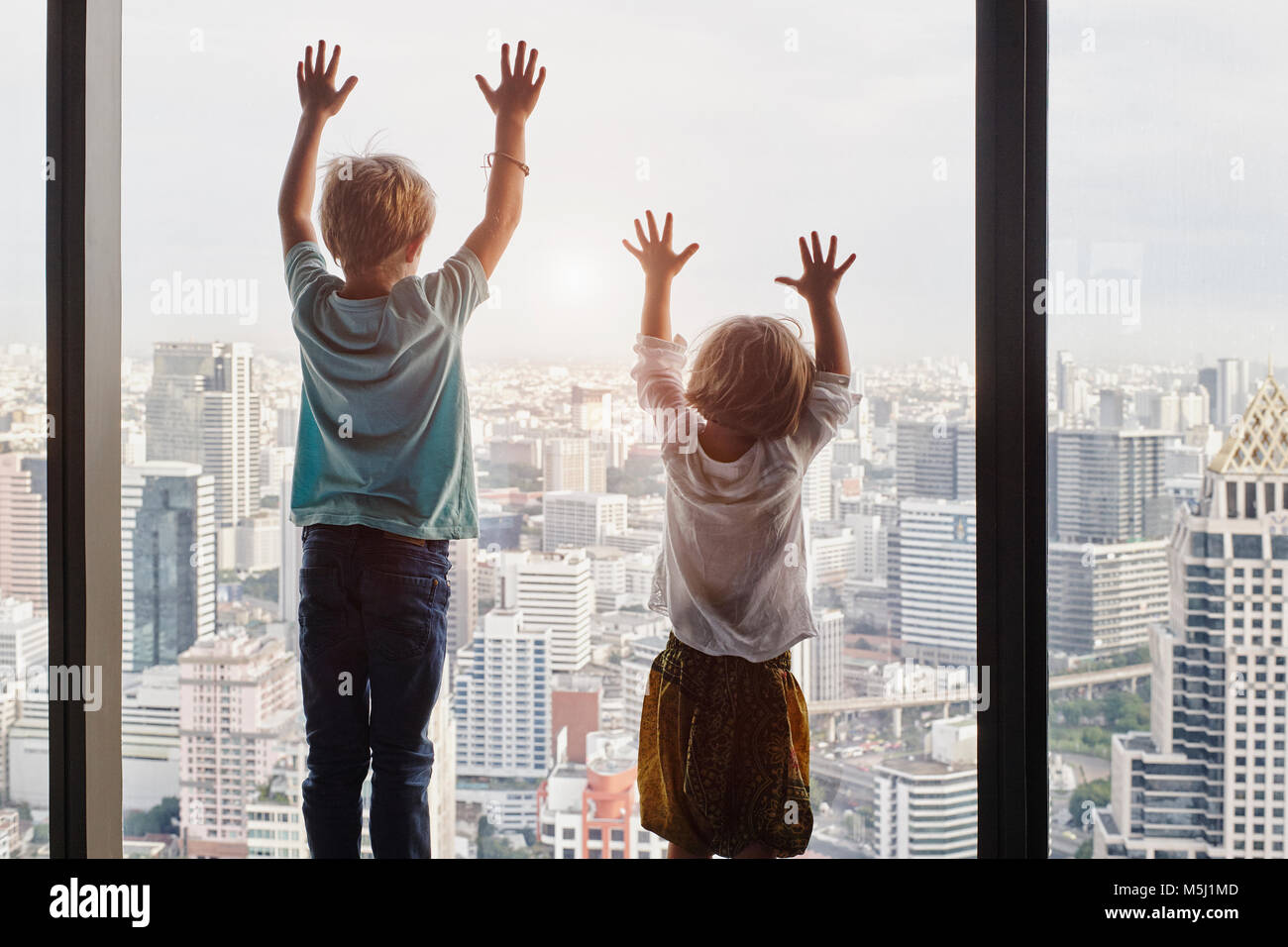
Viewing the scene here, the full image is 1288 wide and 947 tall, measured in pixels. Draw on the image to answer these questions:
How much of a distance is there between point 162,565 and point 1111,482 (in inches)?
68.8

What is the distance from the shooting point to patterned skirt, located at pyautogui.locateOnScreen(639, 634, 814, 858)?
135 centimetres

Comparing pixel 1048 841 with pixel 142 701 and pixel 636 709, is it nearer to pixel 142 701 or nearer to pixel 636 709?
pixel 636 709

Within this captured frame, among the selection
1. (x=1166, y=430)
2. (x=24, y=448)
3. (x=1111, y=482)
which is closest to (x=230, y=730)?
(x=24, y=448)

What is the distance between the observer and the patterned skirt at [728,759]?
1354 millimetres

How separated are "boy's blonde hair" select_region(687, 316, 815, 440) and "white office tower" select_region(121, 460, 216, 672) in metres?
0.97

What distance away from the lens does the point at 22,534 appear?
1.56 m

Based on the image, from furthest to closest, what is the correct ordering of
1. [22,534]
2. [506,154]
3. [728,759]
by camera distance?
[22,534], [506,154], [728,759]

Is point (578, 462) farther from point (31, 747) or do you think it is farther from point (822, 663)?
point (31, 747)

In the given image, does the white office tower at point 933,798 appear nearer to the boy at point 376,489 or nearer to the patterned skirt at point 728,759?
the patterned skirt at point 728,759

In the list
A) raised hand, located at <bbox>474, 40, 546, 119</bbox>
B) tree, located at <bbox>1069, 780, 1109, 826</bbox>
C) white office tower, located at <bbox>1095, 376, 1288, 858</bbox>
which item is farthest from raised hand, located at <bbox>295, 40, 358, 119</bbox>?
tree, located at <bbox>1069, 780, 1109, 826</bbox>

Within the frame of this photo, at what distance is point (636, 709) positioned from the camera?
1.52 m

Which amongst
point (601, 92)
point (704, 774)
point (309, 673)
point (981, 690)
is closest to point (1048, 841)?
point (981, 690)

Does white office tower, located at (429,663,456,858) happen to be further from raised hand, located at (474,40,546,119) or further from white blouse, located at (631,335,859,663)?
raised hand, located at (474,40,546,119)
